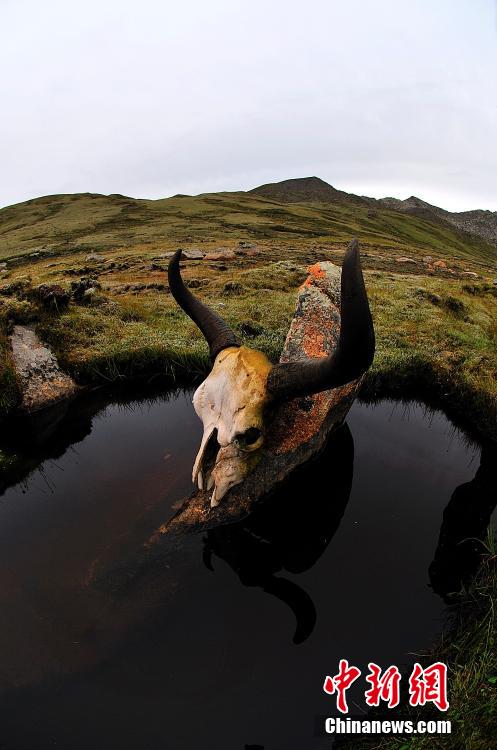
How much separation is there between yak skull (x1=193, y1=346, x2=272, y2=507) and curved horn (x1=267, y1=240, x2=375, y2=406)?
31cm

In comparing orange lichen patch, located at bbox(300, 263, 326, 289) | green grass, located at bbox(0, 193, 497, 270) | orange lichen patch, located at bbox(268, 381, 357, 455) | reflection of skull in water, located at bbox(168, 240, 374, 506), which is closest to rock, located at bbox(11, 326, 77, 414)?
reflection of skull in water, located at bbox(168, 240, 374, 506)

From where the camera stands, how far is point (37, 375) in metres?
10.5

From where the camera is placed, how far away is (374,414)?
32.5 feet

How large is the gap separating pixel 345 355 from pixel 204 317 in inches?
130

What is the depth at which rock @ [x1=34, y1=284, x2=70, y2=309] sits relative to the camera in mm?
13375

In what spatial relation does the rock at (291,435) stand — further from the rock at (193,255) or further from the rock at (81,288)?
the rock at (193,255)

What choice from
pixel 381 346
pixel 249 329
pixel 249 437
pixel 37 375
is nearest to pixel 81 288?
pixel 37 375

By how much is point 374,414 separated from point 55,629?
7.76 meters

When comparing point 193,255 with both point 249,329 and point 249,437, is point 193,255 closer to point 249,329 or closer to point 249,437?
point 249,329

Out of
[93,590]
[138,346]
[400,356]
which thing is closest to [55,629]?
[93,590]

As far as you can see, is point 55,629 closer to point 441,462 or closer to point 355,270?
point 355,270

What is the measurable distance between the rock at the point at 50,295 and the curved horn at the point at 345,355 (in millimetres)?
10970

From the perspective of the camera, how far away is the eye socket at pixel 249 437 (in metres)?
5.20

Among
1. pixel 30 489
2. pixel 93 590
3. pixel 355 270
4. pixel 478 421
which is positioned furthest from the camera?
pixel 478 421
